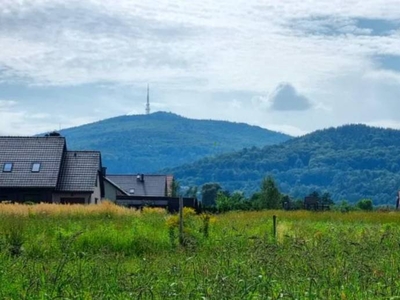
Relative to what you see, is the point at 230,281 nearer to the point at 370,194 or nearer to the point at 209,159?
the point at 370,194

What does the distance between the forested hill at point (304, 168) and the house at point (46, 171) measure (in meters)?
117

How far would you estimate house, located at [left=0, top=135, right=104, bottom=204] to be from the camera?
42062 millimetres

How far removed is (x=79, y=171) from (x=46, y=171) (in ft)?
6.99

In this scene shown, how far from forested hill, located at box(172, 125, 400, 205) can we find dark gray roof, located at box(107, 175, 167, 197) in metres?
92.8

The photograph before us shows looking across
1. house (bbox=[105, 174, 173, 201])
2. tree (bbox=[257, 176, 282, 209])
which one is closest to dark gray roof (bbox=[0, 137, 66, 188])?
house (bbox=[105, 174, 173, 201])

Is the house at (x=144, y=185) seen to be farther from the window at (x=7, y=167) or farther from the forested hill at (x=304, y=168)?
the forested hill at (x=304, y=168)

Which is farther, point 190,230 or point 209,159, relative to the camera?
point 209,159

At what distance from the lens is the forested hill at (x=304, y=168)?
168 m

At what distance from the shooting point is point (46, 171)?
140ft

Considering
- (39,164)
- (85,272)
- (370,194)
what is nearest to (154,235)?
(85,272)

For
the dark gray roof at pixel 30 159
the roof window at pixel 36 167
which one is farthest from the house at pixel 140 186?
the roof window at pixel 36 167

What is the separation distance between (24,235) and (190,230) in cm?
410

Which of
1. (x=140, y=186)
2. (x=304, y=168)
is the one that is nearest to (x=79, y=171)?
(x=140, y=186)

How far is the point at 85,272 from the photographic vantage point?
30.8 ft
